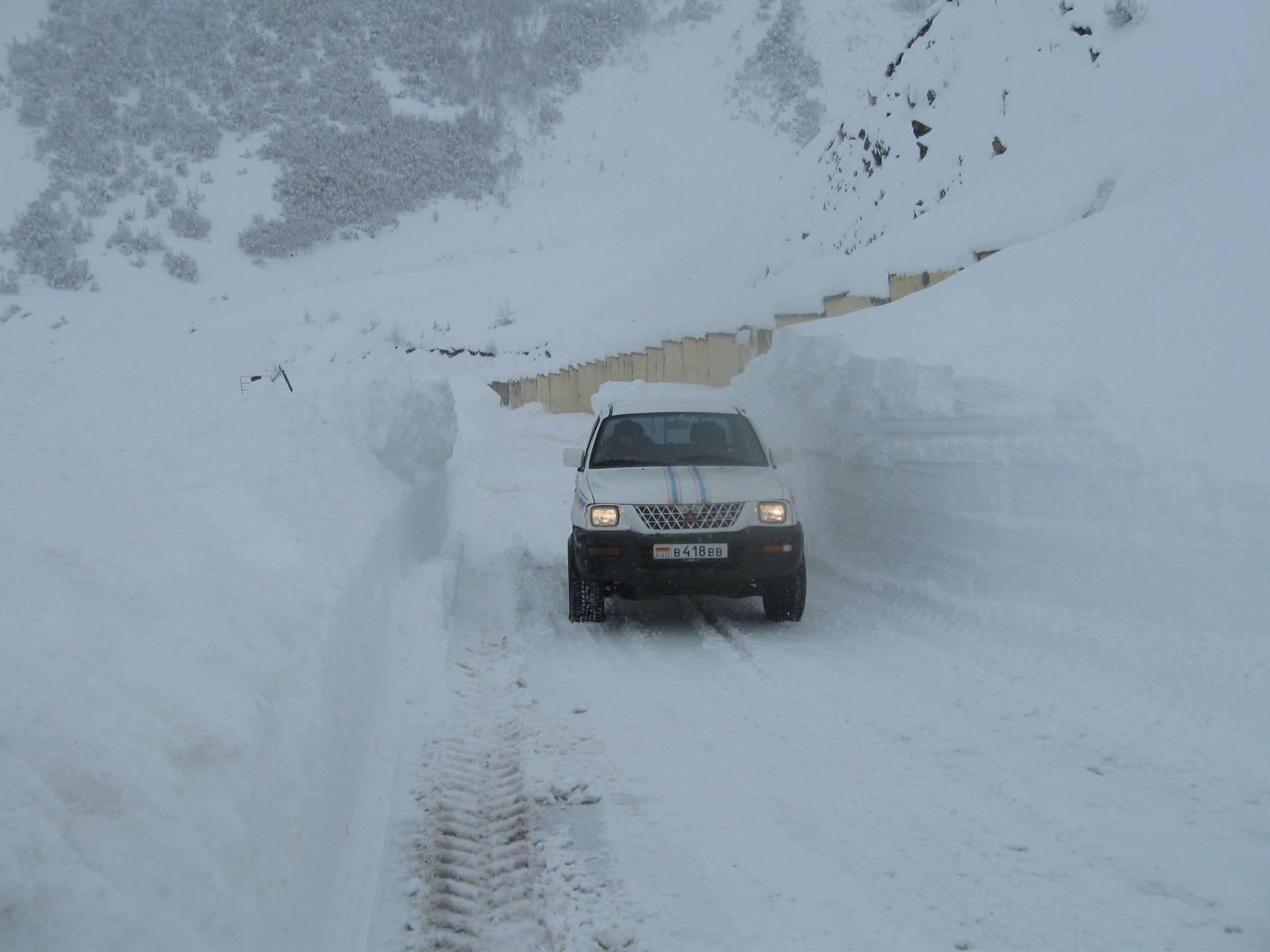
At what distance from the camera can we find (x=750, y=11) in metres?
72.4

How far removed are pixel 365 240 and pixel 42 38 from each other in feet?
85.9

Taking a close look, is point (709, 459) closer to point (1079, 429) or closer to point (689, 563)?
point (689, 563)

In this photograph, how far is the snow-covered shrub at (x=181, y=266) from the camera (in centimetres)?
4466

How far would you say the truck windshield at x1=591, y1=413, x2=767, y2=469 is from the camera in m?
8.21

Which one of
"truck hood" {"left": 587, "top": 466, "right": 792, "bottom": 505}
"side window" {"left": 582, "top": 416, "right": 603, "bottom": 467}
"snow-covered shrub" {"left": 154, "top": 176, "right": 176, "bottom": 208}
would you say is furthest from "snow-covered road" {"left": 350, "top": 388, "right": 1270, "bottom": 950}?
"snow-covered shrub" {"left": 154, "top": 176, "right": 176, "bottom": 208}

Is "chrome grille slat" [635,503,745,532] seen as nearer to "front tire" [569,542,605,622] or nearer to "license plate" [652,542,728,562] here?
"license plate" [652,542,728,562]

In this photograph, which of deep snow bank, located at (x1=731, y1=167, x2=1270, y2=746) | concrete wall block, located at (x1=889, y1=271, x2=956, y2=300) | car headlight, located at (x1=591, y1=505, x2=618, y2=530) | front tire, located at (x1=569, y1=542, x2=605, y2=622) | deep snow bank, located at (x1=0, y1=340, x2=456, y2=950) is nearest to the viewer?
deep snow bank, located at (x1=0, y1=340, x2=456, y2=950)

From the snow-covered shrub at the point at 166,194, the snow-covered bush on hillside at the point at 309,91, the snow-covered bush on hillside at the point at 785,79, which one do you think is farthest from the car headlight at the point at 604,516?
the snow-covered bush on hillside at the point at 785,79

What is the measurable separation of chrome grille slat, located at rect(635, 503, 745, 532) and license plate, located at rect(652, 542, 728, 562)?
12 centimetres

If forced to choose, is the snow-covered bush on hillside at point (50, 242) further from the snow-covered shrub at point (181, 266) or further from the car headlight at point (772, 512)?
the car headlight at point (772, 512)

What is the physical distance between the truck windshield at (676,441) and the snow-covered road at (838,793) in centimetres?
154

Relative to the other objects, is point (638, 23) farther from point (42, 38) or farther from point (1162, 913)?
point (1162, 913)

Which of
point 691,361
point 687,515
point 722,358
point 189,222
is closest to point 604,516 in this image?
point 687,515

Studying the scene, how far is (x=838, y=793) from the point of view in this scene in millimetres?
4387
